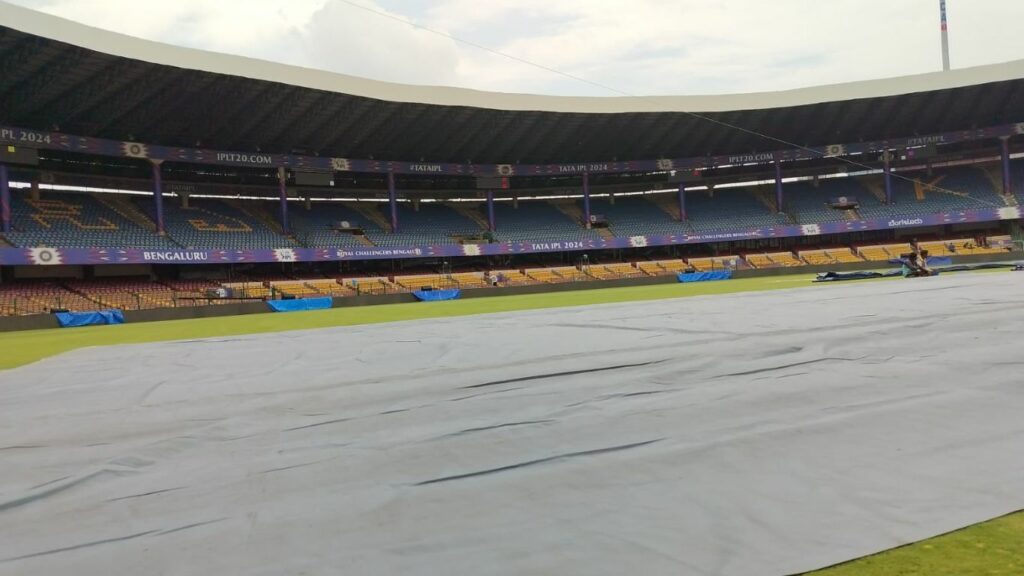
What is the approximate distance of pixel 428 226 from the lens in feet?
164

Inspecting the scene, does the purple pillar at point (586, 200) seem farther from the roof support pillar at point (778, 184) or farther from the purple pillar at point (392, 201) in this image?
the purple pillar at point (392, 201)

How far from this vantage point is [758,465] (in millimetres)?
2859

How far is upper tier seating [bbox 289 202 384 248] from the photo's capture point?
44.2 meters

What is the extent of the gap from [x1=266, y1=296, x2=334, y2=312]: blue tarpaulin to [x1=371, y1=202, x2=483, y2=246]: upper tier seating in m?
12.9

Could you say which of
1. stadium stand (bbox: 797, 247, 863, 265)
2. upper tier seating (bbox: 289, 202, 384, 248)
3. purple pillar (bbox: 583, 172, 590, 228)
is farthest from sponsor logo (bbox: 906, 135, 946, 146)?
upper tier seating (bbox: 289, 202, 384, 248)

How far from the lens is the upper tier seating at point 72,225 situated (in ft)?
109

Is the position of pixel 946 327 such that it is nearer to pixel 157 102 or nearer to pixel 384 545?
pixel 384 545

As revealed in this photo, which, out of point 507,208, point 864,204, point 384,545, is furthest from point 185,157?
point 864,204

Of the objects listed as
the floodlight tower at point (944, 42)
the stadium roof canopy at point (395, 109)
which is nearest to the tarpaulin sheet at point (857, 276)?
the stadium roof canopy at point (395, 109)

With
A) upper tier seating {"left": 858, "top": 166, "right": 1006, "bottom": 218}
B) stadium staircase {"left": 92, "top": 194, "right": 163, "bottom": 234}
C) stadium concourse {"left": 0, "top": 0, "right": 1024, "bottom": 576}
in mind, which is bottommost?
stadium concourse {"left": 0, "top": 0, "right": 1024, "bottom": 576}

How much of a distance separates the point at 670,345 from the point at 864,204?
5536 cm

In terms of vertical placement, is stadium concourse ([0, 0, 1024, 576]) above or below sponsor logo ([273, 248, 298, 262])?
below

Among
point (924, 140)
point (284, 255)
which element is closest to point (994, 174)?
point (924, 140)

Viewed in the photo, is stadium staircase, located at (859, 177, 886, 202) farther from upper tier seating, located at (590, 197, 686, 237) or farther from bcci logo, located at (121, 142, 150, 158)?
bcci logo, located at (121, 142, 150, 158)
